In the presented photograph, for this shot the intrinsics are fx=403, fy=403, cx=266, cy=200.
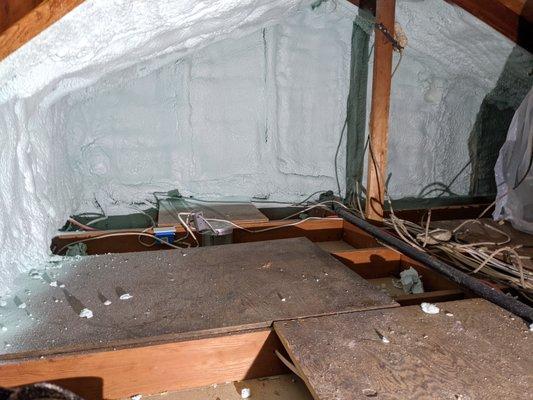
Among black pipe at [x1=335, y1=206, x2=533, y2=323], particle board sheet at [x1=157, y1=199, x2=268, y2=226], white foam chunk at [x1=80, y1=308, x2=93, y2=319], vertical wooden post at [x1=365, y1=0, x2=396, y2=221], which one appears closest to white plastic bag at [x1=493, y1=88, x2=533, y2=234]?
vertical wooden post at [x1=365, y1=0, x2=396, y2=221]

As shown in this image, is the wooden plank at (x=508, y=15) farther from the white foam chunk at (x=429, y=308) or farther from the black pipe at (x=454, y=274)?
the white foam chunk at (x=429, y=308)

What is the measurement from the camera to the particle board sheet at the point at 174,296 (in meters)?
1.01

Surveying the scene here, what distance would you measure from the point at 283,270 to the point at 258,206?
111cm

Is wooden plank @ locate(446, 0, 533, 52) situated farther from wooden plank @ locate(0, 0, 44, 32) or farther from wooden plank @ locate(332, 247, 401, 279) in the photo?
wooden plank @ locate(0, 0, 44, 32)

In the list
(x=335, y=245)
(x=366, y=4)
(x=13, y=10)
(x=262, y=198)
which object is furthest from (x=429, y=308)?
(x=366, y=4)

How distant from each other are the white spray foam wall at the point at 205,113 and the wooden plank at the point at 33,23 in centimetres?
59

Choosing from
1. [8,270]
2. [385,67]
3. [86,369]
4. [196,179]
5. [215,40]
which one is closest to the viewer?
[86,369]

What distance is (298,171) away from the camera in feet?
8.41

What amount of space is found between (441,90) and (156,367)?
2.44m

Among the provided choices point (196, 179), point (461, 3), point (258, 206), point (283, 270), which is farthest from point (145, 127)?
point (461, 3)

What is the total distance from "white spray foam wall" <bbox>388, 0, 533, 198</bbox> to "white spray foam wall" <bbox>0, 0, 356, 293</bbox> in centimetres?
41

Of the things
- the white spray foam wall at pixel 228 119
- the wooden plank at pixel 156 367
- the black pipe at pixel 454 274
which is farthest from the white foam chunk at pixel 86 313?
the white spray foam wall at pixel 228 119

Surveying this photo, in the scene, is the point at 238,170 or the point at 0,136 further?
the point at 238,170

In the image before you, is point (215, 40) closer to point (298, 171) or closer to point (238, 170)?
point (238, 170)
